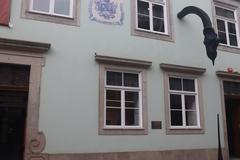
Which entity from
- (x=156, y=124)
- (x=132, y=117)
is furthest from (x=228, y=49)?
(x=132, y=117)

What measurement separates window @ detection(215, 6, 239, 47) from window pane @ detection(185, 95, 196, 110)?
330 centimetres

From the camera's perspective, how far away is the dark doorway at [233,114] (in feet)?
41.9

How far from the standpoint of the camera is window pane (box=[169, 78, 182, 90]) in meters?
11.3

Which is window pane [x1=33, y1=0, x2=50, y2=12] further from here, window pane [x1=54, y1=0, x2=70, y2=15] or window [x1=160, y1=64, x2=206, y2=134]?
window [x1=160, y1=64, x2=206, y2=134]

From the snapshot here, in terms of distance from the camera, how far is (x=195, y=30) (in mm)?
12359

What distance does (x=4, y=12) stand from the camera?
8.98m

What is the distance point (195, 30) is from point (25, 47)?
6857mm

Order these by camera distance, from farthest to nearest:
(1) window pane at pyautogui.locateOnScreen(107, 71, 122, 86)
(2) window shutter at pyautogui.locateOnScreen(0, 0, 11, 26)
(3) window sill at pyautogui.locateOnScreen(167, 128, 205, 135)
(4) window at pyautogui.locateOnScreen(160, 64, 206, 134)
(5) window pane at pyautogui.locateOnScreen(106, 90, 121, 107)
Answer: (4) window at pyautogui.locateOnScreen(160, 64, 206, 134) → (3) window sill at pyautogui.locateOnScreen(167, 128, 205, 135) → (1) window pane at pyautogui.locateOnScreen(107, 71, 122, 86) → (5) window pane at pyautogui.locateOnScreen(106, 90, 121, 107) → (2) window shutter at pyautogui.locateOnScreen(0, 0, 11, 26)

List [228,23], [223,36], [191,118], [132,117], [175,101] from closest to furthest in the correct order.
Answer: [132,117], [175,101], [191,118], [223,36], [228,23]

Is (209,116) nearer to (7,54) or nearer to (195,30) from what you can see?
(195,30)

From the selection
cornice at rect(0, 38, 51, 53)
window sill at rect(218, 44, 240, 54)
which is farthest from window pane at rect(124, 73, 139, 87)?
window sill at rect(218, 44, 240, 54)

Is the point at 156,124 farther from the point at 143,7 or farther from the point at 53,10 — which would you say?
the point at 53,10

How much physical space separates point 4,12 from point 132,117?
5.27 meters

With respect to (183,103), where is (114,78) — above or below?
above
